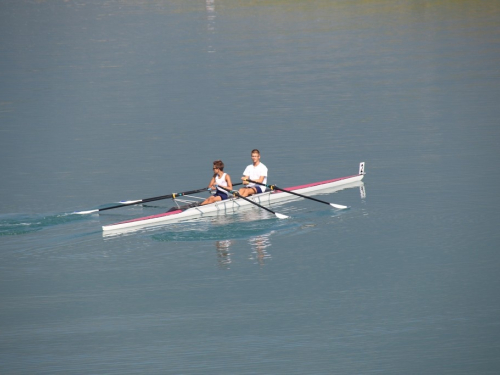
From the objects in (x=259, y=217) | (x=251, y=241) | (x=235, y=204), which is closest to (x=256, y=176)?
(x=235, y=204)

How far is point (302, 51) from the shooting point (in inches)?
1869

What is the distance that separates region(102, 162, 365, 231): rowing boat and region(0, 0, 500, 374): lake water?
1.22ft

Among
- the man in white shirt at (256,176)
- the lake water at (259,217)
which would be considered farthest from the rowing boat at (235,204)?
the lake water at (259,217)

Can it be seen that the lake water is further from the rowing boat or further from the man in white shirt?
the man in white shirt

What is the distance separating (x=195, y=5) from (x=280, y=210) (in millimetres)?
57987

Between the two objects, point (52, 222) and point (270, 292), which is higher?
point (52, 222)

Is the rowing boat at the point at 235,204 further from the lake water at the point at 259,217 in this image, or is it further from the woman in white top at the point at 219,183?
the lake water at the point at 259,217

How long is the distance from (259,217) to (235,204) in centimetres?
87

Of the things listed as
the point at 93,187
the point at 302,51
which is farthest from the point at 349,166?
the point at 302,51

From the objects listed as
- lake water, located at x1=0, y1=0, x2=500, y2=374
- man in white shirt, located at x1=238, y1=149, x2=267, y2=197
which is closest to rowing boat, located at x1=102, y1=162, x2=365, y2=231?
man in white shirt, located at x1=238, y1=149, x2=267, y2=197

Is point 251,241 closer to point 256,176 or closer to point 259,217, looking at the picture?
point 259,217

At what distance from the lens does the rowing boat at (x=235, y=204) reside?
18.7 m

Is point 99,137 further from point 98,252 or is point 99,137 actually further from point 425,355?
point 425,355

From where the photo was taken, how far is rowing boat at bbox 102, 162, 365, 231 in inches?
738
